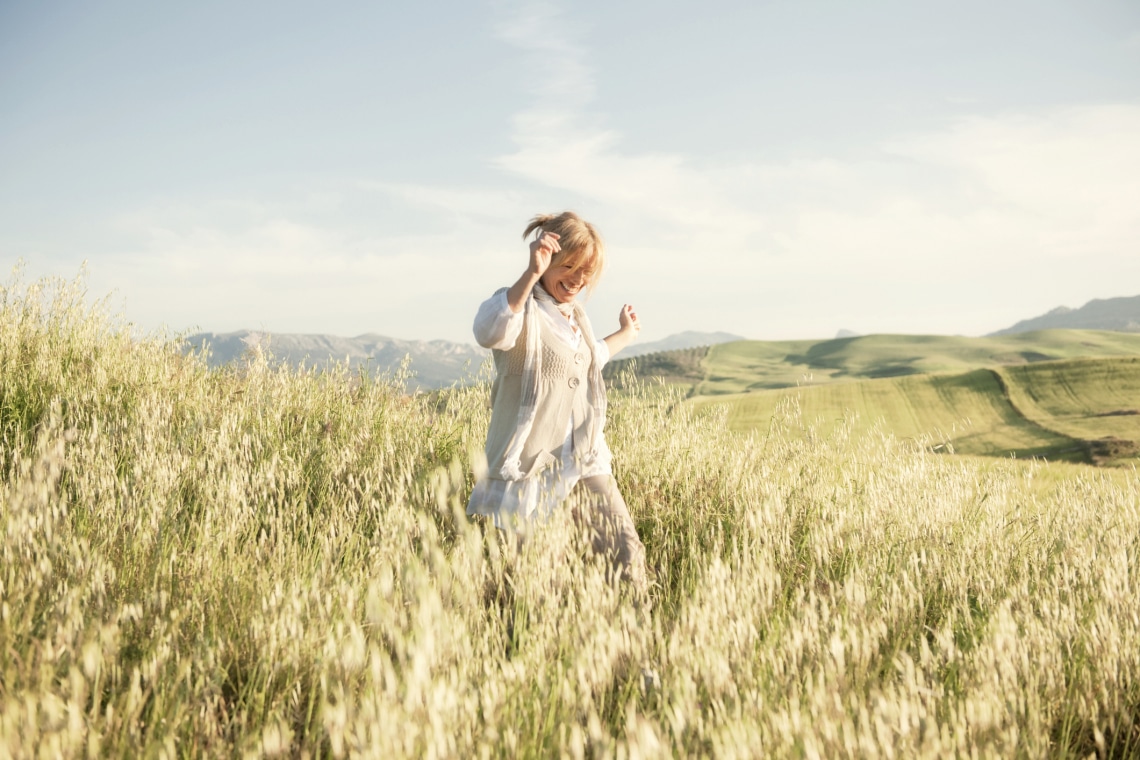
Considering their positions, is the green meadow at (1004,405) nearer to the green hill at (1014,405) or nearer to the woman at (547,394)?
the green hill at (1014,405)

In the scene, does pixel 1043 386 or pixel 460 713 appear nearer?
pixel 460 713

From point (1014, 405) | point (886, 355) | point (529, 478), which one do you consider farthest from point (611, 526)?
point (886, 355)

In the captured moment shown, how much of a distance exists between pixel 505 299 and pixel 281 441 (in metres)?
1.79

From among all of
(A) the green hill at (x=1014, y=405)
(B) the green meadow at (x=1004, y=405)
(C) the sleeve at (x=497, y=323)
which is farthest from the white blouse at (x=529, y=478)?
(A) the green hill at (x=1014, y=405)

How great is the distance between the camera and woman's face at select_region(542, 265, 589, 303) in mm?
3127

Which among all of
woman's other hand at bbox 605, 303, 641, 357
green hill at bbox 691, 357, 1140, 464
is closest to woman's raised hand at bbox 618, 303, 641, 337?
woman's other hand at bbox 605, 303, 641, 357

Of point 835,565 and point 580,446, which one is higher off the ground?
point 580,446

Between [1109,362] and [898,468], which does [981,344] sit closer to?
[1109,362]

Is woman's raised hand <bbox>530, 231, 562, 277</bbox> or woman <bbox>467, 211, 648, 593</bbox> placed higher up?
woman's raised hand <bbox>530, 231, 562, 277</bbox>

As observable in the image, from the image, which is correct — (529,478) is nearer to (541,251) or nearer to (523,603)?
(541,251)

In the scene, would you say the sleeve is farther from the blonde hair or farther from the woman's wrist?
the blonde hair

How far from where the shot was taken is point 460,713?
1.31 m

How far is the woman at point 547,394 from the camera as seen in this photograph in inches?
111

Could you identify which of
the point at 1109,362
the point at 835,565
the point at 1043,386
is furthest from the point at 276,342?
the point at 1109,362
